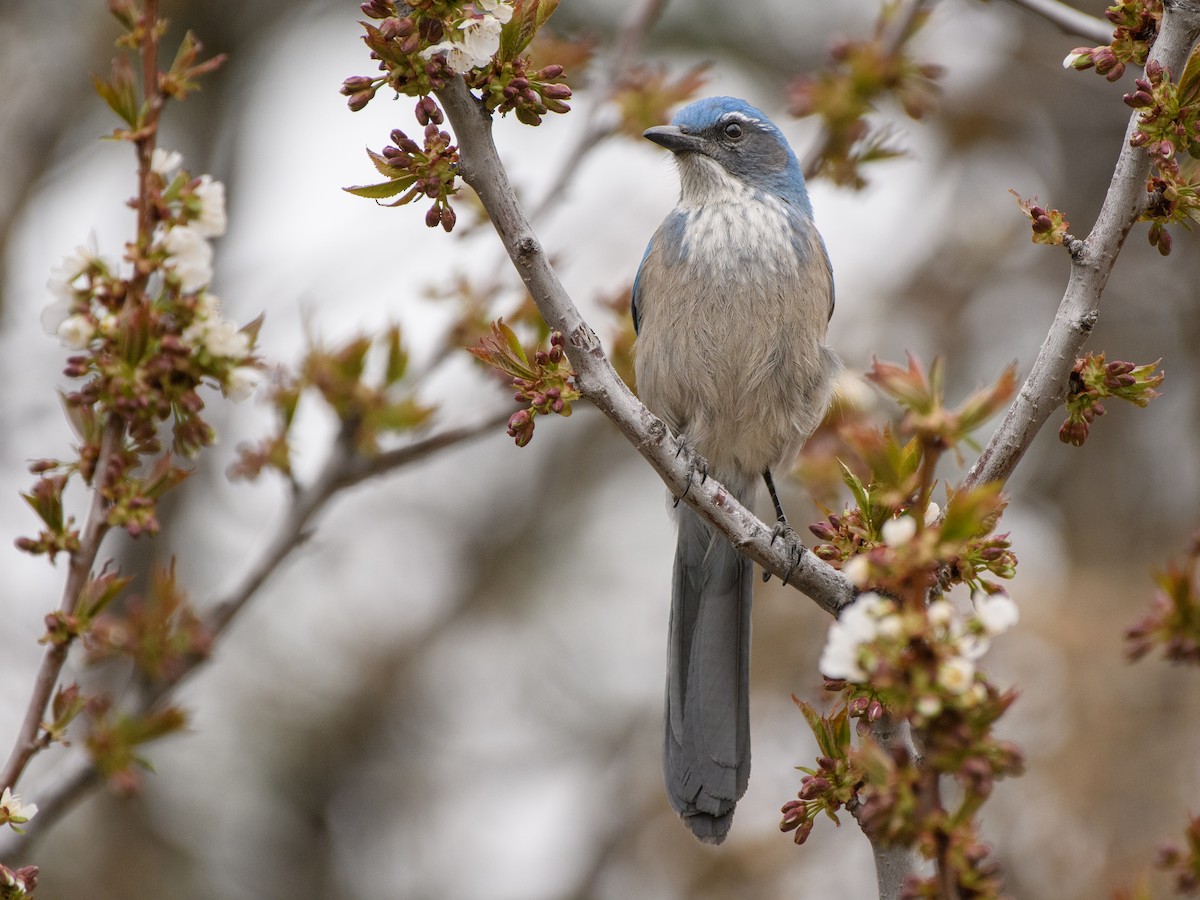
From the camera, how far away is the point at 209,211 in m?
2.77

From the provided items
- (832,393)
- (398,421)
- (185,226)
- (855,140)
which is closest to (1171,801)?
(832,393)

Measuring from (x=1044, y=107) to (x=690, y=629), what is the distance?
566cm

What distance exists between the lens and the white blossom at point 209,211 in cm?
276

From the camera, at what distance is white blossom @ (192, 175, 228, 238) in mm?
2764

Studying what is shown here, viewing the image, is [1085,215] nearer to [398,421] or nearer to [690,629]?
[690,629]

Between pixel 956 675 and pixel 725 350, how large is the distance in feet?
10.2

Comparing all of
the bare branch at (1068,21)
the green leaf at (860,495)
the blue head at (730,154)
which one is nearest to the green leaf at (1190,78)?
Result: the green leaf at (860,495)

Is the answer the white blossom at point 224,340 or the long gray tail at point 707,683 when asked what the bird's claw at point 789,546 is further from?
the white blossom at point 224,340

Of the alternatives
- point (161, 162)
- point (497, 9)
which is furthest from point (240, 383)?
point (497, 9)

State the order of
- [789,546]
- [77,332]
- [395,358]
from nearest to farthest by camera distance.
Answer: [77,332] → [789,546] → [395,358]

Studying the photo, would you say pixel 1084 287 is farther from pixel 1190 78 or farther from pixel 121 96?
pixel 121 96

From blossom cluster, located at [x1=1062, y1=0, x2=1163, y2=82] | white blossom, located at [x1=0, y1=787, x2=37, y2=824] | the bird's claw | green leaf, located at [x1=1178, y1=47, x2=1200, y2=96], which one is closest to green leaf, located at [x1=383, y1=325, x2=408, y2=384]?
the bird's claw

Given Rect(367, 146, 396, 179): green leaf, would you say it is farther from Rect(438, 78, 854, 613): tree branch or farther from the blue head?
the blue head

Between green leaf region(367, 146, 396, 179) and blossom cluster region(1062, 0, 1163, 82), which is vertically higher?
blossom cluster region(1062, 0, 1163, 82)
